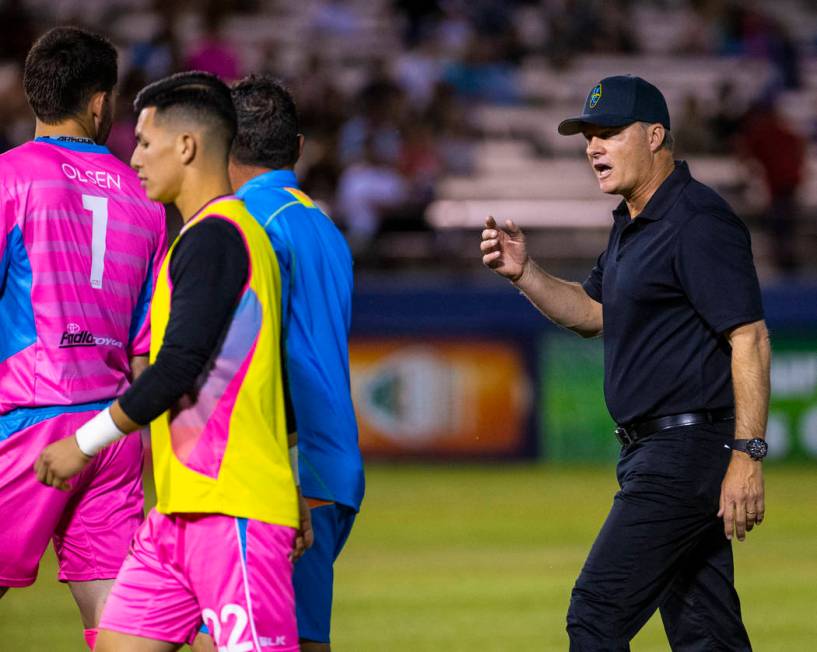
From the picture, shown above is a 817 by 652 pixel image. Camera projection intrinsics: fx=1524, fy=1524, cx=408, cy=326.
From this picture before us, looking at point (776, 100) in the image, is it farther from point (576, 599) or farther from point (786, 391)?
point (576, 599)

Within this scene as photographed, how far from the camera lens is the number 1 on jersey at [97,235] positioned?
539 centimetres

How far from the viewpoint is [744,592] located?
9.60m

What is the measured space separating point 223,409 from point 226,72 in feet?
46.1

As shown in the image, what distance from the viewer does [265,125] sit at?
5395mm

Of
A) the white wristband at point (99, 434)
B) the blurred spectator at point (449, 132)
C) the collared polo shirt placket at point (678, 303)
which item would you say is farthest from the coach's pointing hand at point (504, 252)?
the blurred spectator at point (449, 132)

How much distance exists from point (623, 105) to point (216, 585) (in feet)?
7.67

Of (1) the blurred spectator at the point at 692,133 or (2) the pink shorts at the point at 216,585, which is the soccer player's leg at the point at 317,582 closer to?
(2) the pink shorts at the point at 216,585

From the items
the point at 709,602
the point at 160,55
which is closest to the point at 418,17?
the point at 160,55

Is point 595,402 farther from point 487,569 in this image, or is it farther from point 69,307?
point 69,307

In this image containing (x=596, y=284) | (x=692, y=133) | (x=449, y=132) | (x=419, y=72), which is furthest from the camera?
(x=419, y=72)

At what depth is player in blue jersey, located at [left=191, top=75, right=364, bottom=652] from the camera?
5121 millimetres

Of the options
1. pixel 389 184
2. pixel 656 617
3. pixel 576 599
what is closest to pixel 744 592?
pixel 656 617

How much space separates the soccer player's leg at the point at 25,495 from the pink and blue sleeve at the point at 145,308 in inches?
18.5

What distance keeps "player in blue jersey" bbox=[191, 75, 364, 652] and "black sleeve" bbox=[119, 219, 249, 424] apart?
0.74 meters
